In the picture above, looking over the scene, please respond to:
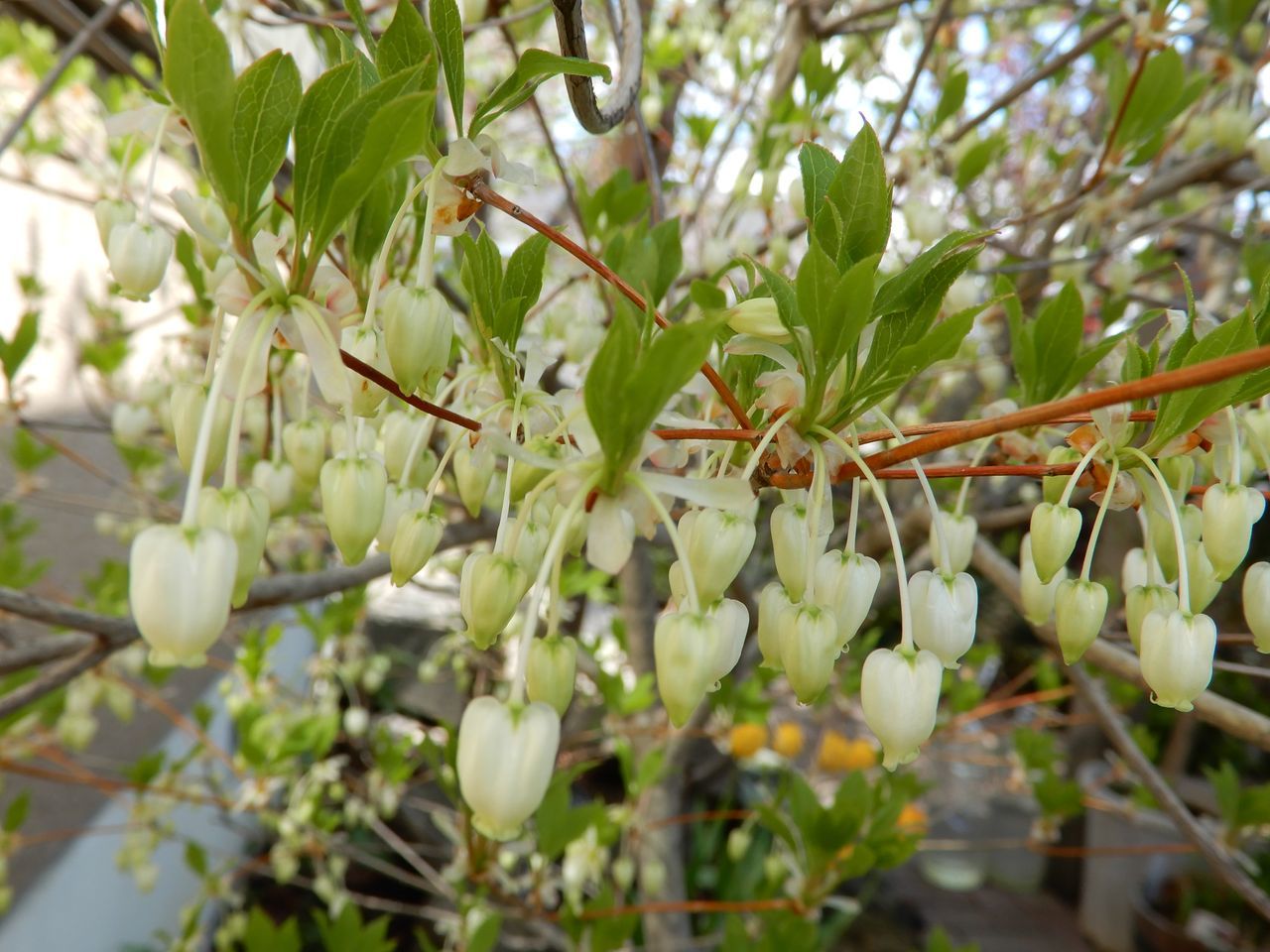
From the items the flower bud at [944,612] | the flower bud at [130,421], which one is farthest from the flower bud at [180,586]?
the flower bud at [130,421]

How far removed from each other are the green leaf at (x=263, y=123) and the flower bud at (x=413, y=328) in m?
0.10

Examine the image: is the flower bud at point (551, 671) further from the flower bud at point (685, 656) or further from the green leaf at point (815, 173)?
the green leaf at point (815, 173)

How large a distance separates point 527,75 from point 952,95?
1.08 meters

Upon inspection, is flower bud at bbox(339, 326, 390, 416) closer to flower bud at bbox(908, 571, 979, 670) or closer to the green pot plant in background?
the green pot plant in background

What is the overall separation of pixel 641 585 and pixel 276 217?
1.17m

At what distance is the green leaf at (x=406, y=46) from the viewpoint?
1.67ft

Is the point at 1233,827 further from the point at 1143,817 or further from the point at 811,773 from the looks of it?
the point at 811,773

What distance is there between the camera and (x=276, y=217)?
2.31 feet

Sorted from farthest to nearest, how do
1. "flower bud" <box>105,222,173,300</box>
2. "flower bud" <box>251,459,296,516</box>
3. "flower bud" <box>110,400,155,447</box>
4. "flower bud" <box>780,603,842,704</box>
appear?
"flower bud" <box>110,400,155,447</box> < "flower bud" <box>251,459,296,516</box> < "flower bud" <box>105,222,173,300</box> < "flower bud" <box>780,603,842,704</box>

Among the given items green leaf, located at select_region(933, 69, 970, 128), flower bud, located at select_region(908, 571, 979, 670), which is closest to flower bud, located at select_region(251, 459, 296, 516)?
flower bud, located at select_region(908, 571, 979, 670)

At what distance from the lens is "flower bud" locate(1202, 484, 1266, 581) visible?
0.56 meters

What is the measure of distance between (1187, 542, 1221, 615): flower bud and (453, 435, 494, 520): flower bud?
0.52 metres

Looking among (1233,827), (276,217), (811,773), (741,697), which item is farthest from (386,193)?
(811,773)

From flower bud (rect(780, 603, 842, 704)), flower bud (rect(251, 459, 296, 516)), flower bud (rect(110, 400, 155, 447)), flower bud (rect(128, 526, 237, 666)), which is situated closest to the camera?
flower bud (rect(128, 526, 237, 666))
